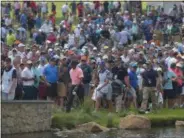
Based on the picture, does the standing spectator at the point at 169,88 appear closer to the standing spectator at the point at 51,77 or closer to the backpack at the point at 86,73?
the backpack at the point at 86,73

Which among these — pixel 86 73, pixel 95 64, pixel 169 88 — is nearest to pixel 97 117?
pixel 86 73

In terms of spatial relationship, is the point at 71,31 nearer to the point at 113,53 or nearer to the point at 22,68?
the point at 113,53

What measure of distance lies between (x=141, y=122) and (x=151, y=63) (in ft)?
12.9

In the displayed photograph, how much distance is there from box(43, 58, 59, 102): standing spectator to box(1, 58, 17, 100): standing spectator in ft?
6.53

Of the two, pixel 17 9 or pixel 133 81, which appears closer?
pixel 133 81

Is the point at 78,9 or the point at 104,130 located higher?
the point at 78,9

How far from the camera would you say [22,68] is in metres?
27.4

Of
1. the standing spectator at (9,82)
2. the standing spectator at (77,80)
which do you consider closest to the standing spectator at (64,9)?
the standing spectator at (77,80)

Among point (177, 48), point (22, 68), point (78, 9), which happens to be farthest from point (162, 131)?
point (78, 9)

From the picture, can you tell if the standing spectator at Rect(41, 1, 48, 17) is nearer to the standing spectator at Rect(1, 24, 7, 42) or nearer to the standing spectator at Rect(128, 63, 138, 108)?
the standing spectator at Rect(1, 24, 7, 42)

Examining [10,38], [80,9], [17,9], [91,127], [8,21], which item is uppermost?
[80,9]

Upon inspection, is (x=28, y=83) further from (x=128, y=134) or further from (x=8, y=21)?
(x=8, y=21)

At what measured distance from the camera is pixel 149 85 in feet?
95.9

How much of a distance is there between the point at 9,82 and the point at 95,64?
4666mm
